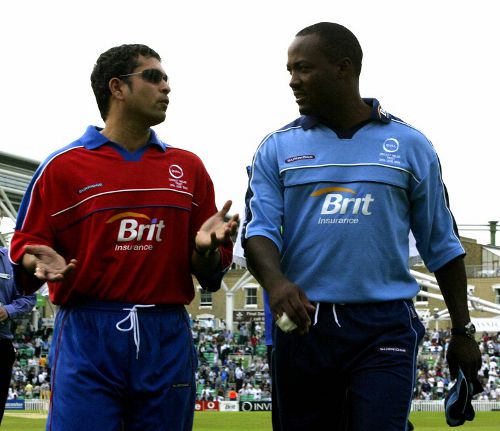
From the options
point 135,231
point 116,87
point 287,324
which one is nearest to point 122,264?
point 135,231

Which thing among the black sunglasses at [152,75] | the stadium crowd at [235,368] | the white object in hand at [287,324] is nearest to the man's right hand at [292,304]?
the white object in hand at [287,324]

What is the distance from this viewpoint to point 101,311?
5.75m

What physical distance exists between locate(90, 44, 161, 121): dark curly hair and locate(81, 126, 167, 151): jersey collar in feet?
0.64

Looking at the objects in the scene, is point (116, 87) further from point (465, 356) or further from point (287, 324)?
point (465, 356)

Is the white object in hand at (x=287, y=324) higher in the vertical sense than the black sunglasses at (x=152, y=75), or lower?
lower

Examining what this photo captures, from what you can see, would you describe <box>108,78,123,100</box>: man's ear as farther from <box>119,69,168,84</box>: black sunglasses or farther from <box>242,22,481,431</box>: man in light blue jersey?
<box>242,22,481,431</box>: man in light blue jersey

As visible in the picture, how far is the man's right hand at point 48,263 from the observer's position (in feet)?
17.9

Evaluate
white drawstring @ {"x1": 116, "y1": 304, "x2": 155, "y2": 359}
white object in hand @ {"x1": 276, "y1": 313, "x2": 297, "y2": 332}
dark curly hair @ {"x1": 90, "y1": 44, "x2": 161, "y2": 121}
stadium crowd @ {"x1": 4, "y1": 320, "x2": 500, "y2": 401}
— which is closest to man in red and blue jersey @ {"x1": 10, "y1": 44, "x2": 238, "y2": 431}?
white drawstring @ {"x1": 116, "y1": 304, "x2": 155, "y2": 359}

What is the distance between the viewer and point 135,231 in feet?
19.0

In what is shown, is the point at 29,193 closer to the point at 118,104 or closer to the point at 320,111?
the point at 118,104

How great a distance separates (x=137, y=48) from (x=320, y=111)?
1.10m

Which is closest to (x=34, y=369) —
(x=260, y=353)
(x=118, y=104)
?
(x=260, y=353)

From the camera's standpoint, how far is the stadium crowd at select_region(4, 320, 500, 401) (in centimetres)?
4734

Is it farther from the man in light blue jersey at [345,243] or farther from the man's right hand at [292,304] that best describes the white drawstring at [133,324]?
the man's right hand at [292,304]
